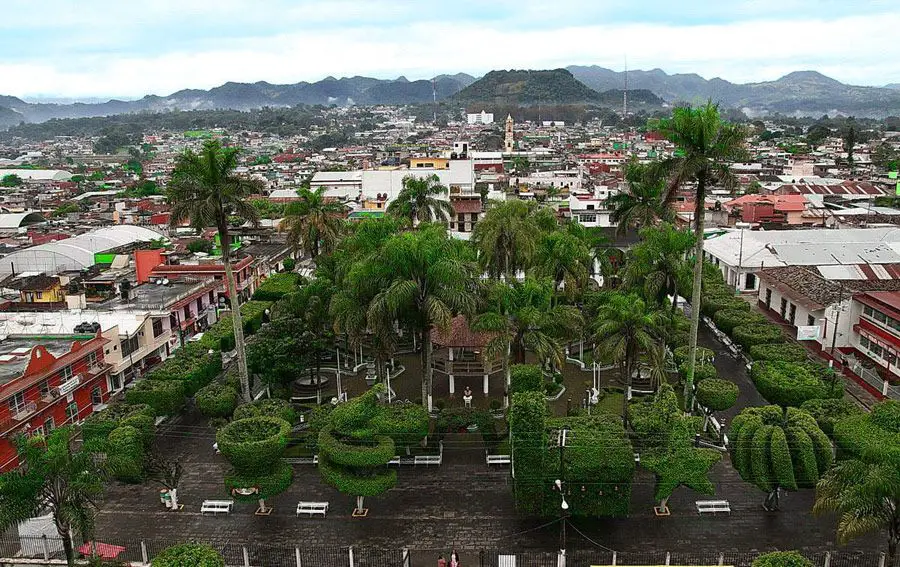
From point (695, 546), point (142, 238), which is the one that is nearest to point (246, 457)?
point (695, 546)

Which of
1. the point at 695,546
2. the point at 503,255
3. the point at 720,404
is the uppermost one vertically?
the point at 503,255

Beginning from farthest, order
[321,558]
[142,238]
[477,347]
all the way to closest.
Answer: [142,238]
[477,347]
[321,558]

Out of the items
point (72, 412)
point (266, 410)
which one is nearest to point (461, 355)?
point (266, 410)

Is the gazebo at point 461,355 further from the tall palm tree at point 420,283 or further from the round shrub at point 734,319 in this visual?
the round shrub at point 734,319

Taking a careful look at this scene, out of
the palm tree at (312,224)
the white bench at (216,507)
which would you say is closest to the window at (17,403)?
the white bench at (216,507)

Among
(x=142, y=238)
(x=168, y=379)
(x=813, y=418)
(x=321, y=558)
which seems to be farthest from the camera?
(x=142, y=238)

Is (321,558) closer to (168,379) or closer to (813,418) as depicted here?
(168,379)
